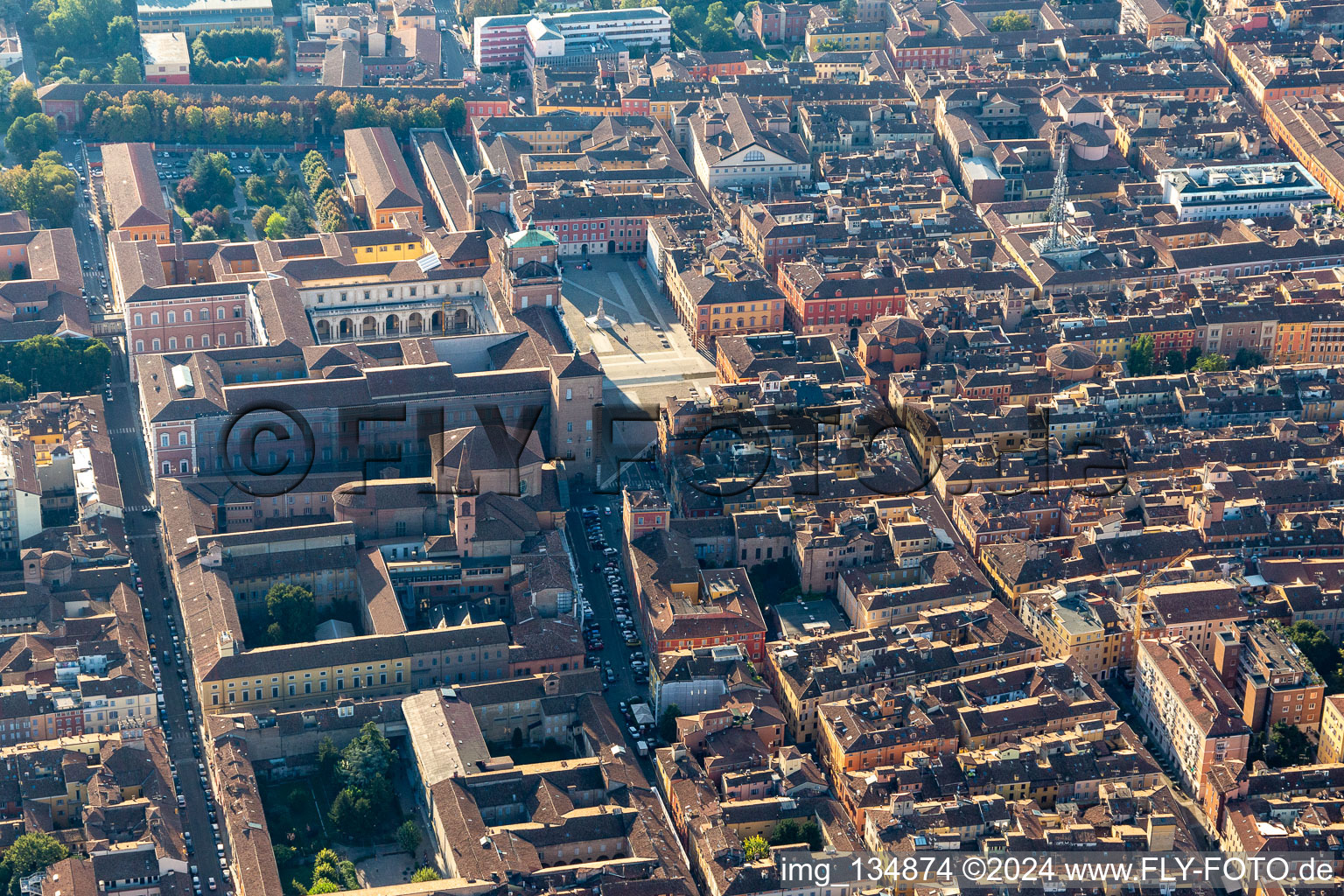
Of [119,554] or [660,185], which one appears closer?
[119,554]

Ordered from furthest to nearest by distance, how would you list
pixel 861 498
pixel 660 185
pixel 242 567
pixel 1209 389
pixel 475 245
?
pixel 660 185 → pixel 475 245 → pixel 1209 389 → pixel 861 498 → pixel 242 567

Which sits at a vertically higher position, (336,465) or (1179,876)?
(336,465)

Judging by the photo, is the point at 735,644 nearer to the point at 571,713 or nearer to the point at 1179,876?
the point at 571,713

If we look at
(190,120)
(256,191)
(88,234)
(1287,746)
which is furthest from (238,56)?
(1287,746)

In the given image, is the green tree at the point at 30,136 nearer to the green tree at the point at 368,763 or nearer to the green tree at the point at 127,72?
the green tree at the point at 127,72

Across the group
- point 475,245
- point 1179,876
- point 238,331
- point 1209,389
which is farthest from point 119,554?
point 1209,389
